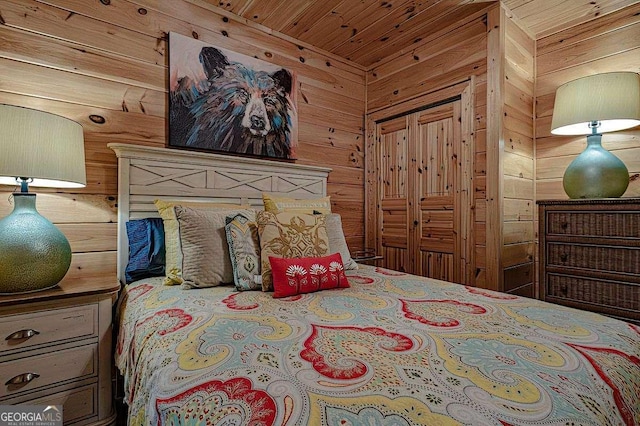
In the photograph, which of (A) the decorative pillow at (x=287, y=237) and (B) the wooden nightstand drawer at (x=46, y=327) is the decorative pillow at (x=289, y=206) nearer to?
(A) the decorative pillow at (x=287, y=237)

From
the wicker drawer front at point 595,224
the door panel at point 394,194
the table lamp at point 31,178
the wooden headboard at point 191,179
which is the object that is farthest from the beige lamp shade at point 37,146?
the wicker drawer front at point 595,224

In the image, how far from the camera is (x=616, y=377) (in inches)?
31.0

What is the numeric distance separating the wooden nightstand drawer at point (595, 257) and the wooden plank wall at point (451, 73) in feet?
1.37

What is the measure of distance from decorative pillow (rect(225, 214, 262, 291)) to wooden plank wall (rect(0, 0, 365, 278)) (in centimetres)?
86

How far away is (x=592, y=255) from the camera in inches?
72.2

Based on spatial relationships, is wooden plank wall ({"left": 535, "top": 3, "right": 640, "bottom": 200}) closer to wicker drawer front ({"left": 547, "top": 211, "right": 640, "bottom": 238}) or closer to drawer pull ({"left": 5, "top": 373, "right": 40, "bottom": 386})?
wicker drawer front ({"left": 547, "top": 211, "right": 640, "bottom": 238})

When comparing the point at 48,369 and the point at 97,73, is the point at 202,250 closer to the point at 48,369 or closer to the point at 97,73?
the point at 48,369

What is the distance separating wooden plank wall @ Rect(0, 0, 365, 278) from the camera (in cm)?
168

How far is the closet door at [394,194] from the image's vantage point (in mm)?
2859

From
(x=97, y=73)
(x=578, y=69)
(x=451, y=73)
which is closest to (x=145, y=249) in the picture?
(x=97, y=73)

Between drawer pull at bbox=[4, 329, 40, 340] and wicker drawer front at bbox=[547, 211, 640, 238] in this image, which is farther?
wicker drawer front at bbox=[547, 211, 640, 238]

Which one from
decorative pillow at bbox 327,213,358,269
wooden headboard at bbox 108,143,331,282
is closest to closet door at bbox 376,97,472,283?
wooden headboard at bbox 108,143,331,282

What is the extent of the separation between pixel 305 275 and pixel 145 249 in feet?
3.11

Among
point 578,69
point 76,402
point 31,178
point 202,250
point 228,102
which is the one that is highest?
point 578,69
